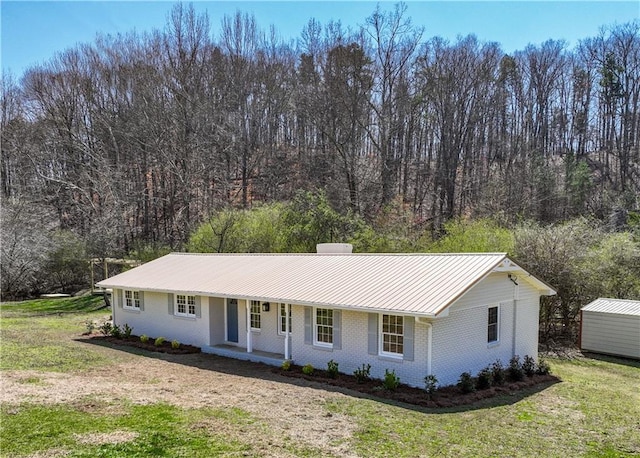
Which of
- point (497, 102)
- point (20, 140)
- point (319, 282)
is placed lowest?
point (319, 282)

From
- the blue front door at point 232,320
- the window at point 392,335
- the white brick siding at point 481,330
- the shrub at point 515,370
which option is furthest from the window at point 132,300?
the shrub at point 515,370

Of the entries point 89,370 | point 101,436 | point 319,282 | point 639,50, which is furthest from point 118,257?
point 639,50

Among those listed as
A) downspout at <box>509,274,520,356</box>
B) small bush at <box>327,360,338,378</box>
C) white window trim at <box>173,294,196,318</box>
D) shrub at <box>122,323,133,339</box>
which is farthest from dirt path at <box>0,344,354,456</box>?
downspout at <box>509,274,520,356</box>

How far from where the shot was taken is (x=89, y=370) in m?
Result: 13.2

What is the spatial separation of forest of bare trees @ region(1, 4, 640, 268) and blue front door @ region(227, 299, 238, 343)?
17909 millimetres

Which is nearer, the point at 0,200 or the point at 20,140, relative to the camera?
the point at 0,200

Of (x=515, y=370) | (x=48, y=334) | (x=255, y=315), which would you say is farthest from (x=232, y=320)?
Answer: (x=515, y=370)

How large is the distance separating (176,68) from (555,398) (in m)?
34.3

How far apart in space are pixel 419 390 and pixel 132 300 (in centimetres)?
1276

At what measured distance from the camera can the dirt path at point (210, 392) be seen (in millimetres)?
8328

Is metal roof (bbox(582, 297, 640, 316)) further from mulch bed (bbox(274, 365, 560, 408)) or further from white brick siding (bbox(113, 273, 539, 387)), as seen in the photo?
mulch bed (bbox(274, 365, 560, 408))

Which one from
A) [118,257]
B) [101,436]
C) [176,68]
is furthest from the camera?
[176,68]

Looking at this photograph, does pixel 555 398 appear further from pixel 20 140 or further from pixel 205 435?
A: pixel 20 140

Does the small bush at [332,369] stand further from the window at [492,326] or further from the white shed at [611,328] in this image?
the white shed at [611,328]
